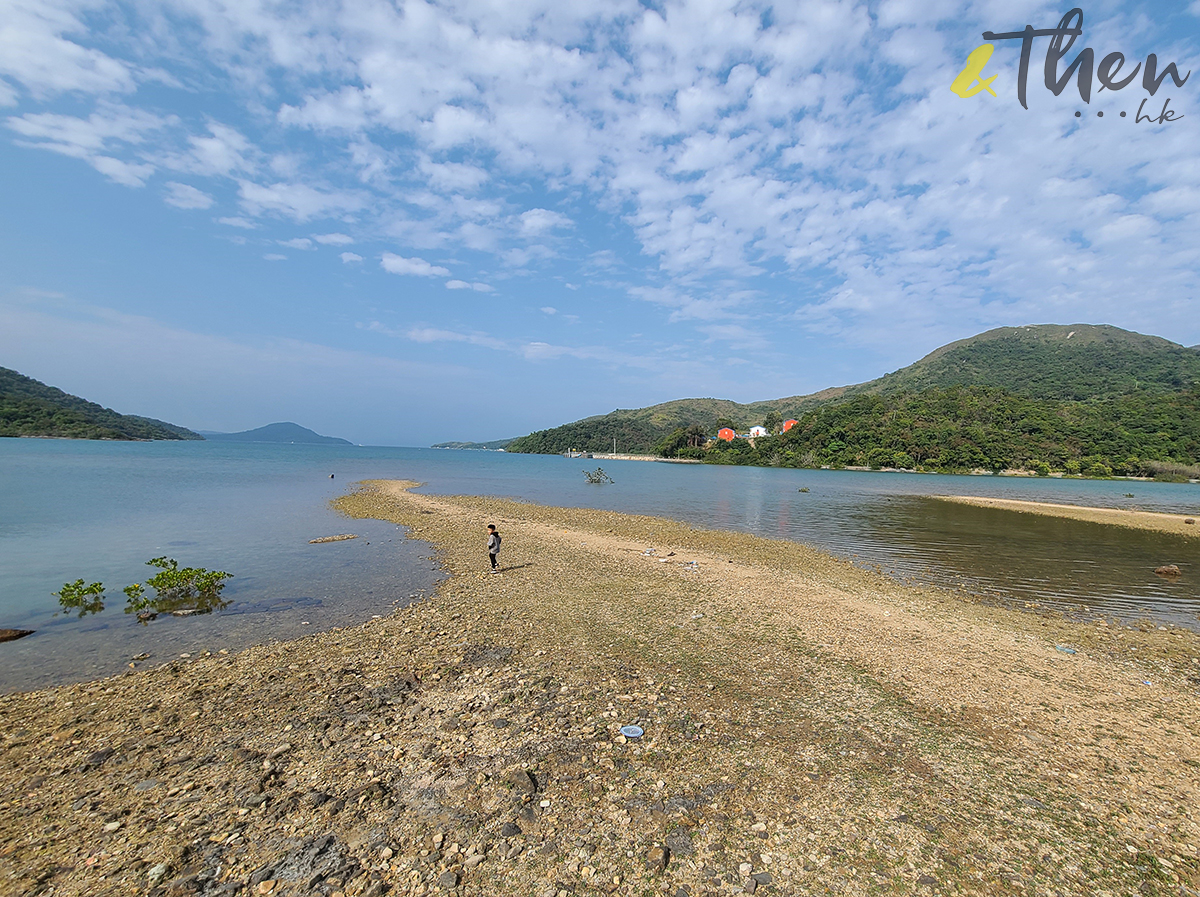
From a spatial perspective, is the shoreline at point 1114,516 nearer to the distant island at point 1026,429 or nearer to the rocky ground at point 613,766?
the rocky ground at point 613,766

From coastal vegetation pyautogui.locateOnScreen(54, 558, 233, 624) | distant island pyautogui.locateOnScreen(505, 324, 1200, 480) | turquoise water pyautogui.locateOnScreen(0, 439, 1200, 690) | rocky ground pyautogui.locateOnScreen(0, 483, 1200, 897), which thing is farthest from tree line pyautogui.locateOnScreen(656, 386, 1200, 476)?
coastal vegetation pyautogui.locateOnScreen(54, 558, 233, 624)

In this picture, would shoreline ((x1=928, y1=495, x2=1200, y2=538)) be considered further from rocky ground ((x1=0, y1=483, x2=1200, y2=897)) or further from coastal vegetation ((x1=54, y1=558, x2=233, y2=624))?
coastal vegetation ((x1=54, y1=558, x2=233, y2=624))

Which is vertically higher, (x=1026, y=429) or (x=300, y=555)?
(x=1026, y=429)

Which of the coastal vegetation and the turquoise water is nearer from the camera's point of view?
the turquoise water

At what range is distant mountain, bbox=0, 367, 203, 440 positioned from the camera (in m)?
129

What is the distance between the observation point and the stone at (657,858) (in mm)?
4945

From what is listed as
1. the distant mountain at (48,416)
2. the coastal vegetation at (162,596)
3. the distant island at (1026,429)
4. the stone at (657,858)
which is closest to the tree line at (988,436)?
the distant island at (1026,429)

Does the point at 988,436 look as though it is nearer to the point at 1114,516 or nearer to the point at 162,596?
the point at 1114,516

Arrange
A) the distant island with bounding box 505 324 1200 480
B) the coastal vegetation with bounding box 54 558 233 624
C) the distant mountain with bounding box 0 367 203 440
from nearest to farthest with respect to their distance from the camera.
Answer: the coastal vegetation with bounding box 54 558 233 624 < the distant island with bounding box 505 324 1200 480 < the distant mountain with bounding box 0 367 203 440

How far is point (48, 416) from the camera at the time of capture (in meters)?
134

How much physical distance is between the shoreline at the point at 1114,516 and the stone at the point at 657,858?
47692 mm

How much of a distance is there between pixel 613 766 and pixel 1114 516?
56.9m

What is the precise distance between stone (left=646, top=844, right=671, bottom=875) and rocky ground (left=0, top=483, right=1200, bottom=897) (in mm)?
28

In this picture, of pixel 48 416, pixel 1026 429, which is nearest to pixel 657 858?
pixel 1026 429
